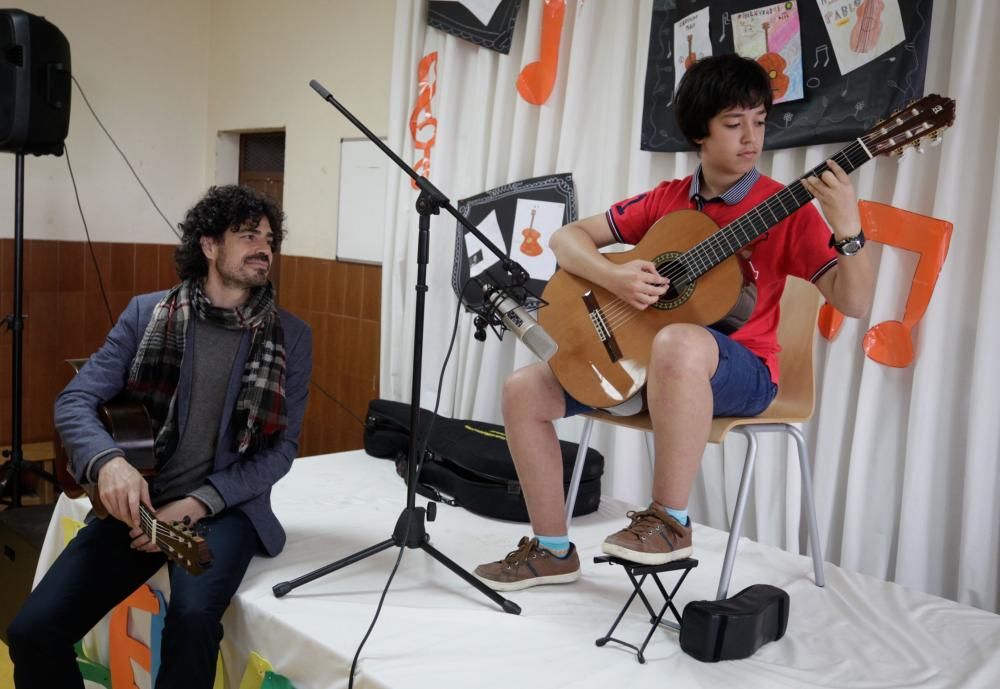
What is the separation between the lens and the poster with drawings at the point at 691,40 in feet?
7.89

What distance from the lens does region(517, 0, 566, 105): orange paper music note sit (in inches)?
113

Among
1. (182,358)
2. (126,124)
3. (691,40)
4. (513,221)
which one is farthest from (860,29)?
(126,124)

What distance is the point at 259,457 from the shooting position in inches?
68.1

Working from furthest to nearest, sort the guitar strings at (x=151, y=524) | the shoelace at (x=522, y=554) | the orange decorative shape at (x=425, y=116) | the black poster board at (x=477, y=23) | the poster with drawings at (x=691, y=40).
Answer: the orange decorative shape at (x=425, y=116)
the black poster board at (x=477, y=23)
the poster with drawings at (x=691, y=40)
the shoelace at (x=522, y=554)
the guitar strings at (x=151, y=524)

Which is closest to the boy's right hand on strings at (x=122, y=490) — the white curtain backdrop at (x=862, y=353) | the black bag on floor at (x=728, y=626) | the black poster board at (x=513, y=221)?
the black bag on floor at (x=728, y=626)

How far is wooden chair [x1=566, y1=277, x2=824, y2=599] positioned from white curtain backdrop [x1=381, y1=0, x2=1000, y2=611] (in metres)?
0.26

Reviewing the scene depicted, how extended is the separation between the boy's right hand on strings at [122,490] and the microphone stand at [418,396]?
305mm

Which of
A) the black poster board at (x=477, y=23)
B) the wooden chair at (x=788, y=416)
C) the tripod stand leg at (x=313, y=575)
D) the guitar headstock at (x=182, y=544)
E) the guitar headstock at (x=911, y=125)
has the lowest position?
the tripod stand leg at (x=313, y=575)

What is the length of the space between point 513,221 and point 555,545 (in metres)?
1.51

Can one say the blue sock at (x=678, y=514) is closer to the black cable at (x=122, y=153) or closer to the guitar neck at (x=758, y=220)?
the guitar neck at (x=758, y=220)

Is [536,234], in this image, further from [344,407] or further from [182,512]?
[182,512]

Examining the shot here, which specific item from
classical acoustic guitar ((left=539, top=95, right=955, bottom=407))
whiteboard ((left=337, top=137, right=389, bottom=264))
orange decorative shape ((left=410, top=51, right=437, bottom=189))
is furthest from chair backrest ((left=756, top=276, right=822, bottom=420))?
whiteboard ((left=337, top=137, right=389, bottom=264))

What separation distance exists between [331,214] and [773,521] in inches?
99.9

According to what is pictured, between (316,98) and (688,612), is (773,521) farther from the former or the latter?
(316,98)
